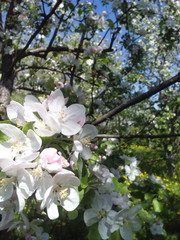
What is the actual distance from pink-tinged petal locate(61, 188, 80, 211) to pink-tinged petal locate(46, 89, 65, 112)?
0.28 m

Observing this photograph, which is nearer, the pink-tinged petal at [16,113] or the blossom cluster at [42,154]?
the blossom cluster at [42,154]

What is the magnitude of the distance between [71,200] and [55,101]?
339 millimetres

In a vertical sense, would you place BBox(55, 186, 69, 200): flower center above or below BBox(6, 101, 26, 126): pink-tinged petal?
below

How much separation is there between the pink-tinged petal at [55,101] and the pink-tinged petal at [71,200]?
0.91 feet

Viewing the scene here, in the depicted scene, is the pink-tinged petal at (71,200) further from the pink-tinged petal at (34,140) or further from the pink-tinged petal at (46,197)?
the pink-tinged petal at (34,140)

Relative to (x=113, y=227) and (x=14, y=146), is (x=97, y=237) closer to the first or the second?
(x=113, y=227)

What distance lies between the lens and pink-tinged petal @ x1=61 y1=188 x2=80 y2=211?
86 cm

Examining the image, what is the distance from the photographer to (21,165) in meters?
0.71

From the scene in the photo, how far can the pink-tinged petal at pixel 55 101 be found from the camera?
0.88 m

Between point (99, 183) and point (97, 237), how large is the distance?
0.23 metres

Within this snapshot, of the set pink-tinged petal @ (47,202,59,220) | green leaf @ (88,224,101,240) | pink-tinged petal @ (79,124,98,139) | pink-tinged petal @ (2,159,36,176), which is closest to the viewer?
pink-tinged petal @ (2,159,36,176)

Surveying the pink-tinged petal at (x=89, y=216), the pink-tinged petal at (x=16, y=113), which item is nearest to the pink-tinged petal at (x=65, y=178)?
the pink-tinged petal at (x=16, y=113)

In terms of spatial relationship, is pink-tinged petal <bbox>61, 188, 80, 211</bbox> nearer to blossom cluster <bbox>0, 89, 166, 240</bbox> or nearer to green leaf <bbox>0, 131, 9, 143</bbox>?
blossom cluster <bbox>0, 89, 166, 240</bbox>

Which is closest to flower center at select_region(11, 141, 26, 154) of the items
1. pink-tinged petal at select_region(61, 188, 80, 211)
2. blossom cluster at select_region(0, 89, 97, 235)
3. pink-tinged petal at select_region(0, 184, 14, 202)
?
blossom cluster at select_region(0, 89, 97, 235)
